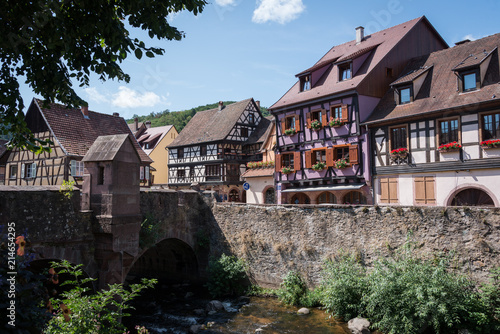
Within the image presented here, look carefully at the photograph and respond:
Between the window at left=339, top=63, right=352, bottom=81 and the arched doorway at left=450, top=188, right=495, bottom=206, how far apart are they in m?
8.73

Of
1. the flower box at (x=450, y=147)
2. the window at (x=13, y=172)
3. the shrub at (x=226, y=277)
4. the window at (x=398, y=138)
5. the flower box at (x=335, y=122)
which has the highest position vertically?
the flower box at (x=335, y=122)

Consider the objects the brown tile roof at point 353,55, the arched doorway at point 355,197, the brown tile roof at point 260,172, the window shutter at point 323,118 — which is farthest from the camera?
the brown tile roof at point 260,172

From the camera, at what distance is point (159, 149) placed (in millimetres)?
42562

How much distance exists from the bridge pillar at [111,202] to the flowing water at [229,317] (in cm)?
294

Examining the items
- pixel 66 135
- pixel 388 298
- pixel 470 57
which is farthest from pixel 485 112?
pixel 66 135

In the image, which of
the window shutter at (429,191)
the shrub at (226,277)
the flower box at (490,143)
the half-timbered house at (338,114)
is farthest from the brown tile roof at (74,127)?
the flower box at (490,143)

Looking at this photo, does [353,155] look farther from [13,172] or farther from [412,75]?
[13,172]

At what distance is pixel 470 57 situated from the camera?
17812 mm

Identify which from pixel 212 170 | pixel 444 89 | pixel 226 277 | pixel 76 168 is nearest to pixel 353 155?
pixel 444 89

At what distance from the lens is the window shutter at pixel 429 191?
56.8 feet

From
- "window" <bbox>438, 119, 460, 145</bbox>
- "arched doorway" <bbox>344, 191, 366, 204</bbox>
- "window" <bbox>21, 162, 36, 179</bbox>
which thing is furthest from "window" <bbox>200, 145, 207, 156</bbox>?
"window" <bbox>438, 119, 460, 145</bbox>

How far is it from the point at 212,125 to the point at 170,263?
773 inches

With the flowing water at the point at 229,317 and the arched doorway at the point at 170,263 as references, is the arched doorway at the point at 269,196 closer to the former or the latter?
the arched doorway at the point at 170,263

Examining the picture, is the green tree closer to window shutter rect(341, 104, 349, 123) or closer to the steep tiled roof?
window shutter rect(341, 104, 349, 123)
